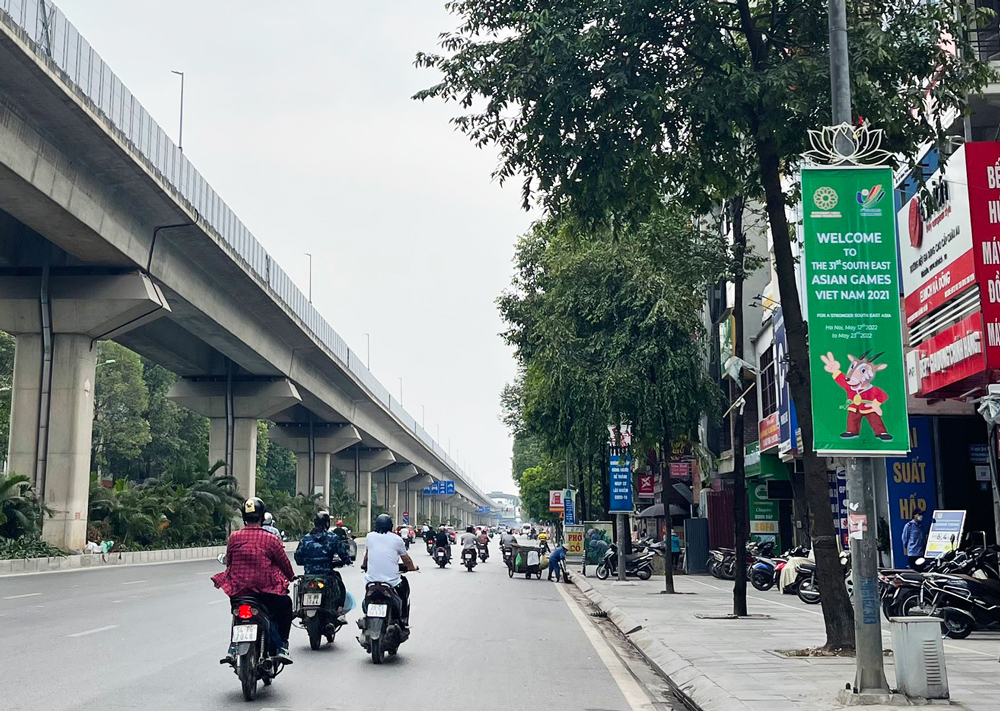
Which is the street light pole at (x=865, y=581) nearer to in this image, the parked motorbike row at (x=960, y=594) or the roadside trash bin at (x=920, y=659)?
the roadside trash bin at (x=920, y=659)

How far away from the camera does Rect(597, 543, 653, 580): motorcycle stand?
3297cm

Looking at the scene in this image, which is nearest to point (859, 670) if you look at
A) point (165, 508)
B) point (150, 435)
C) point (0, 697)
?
point (0, 697)

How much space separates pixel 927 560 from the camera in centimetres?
1714

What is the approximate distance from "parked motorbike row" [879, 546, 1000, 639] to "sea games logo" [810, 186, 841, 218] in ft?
24.8

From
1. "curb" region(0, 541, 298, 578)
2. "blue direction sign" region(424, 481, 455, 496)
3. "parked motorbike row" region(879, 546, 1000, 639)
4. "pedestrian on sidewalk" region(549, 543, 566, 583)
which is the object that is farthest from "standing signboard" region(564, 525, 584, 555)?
"blue direction sign" region(424, 481, 455, 496)

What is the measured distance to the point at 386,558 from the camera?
462 inches

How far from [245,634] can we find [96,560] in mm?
27049

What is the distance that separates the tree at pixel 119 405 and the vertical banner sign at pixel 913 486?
52.6m

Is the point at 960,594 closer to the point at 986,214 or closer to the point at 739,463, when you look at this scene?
the point at 739,463

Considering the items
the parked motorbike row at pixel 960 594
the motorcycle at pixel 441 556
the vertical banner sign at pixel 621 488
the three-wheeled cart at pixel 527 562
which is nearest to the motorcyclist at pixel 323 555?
the parked motorbike row at pixel 960 594

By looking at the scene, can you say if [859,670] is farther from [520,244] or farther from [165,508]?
[165,508]

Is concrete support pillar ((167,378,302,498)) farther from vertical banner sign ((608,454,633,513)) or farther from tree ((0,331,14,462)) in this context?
vertical banner sign ((608,454,633,513))

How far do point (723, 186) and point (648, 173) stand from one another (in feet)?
3.28

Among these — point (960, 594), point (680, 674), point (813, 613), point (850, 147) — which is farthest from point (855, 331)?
point (813, 613)
